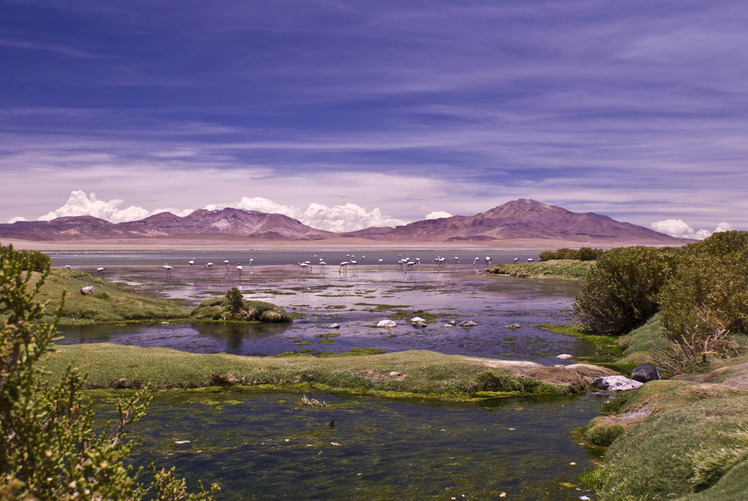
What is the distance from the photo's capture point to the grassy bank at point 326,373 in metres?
22.1

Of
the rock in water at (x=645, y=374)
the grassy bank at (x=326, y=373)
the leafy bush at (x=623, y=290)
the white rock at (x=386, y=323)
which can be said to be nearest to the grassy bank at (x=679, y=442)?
the rock in water at (x=645, y=374)

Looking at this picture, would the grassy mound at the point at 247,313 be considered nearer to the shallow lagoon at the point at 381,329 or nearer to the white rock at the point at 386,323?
the shallow lagoon at the point at 381,329

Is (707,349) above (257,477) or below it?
above

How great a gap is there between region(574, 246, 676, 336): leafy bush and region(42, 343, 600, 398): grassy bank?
15221mm

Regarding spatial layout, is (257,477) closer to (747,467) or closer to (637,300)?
(747,467)

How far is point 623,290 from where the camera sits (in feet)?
116

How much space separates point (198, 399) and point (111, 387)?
402 cm

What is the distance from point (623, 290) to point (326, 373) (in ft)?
74.1

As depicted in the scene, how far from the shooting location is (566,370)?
23.5 metres

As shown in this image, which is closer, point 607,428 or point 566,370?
point 607,428

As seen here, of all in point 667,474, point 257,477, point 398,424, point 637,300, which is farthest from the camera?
point 637,300

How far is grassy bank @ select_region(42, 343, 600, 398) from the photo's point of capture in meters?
22.1

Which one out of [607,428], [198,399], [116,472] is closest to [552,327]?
[607,428]

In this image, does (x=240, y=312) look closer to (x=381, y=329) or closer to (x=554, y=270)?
(x=381, y=329)
